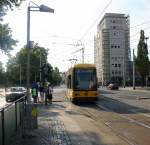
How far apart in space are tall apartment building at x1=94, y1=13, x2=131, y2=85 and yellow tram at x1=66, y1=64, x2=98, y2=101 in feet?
303

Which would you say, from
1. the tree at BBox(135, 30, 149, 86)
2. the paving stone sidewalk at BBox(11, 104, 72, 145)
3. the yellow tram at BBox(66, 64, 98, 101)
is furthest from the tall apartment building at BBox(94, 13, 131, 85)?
the paving stone sidewalk at BBox(11, 104, 72, 145)

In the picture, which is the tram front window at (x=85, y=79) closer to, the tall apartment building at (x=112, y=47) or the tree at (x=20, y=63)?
the tall apartment building at (x=112, y=47)

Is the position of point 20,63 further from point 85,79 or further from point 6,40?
point 85,79

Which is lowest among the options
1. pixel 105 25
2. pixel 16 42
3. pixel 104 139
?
pixel 104 139

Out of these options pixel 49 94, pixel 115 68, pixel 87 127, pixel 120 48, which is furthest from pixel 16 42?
pixel 115 68

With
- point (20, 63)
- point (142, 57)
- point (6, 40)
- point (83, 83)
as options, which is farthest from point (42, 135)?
point (20, 63)

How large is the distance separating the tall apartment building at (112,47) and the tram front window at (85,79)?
A: 9239 cm

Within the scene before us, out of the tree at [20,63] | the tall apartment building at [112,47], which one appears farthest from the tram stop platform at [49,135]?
the tree at [20,63]

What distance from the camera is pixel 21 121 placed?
17359 mm

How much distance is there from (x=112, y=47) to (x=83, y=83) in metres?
126

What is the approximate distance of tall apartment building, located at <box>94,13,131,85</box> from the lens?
144m

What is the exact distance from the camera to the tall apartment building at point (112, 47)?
143500 millimetres

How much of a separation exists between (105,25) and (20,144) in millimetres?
146785

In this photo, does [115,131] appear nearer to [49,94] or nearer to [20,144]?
[20,144]
